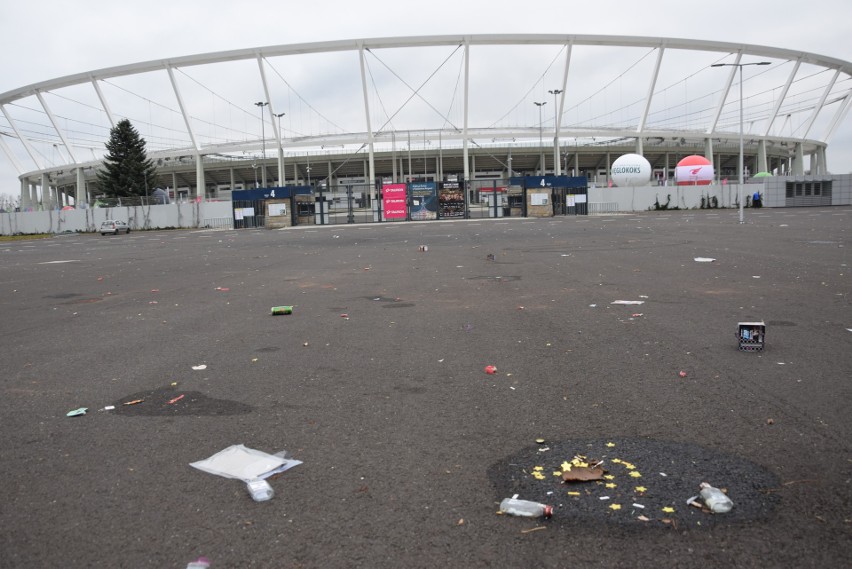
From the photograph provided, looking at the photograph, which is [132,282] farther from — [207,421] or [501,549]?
[501,549]

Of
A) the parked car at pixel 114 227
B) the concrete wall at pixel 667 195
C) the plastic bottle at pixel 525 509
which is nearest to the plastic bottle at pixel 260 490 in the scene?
the plastic bottle at pixel 525 509

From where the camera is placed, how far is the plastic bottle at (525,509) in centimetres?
287

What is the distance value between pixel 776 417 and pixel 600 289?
20.0ft

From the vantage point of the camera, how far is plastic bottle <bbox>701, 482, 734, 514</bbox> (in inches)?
113

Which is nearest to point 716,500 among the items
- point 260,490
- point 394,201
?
point 260,490

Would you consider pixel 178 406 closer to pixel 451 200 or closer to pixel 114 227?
pixel 451 200

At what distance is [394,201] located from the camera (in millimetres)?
50875

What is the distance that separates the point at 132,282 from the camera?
13.3 m

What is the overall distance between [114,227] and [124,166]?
31.5m

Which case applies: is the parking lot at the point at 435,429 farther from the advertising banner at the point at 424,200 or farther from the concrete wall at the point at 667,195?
the concrete wall at the point at 667,195

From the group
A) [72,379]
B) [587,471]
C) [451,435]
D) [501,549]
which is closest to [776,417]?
[587,471]

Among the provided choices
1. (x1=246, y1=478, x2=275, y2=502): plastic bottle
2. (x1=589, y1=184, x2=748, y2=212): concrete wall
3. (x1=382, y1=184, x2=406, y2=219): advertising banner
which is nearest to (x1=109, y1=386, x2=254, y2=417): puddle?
(x1=246, y1=478, x2=275, y2=502): plastic bottle

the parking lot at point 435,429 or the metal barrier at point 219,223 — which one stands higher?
the metal barrier at point 219,223

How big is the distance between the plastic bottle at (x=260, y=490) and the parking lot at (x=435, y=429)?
82mm
